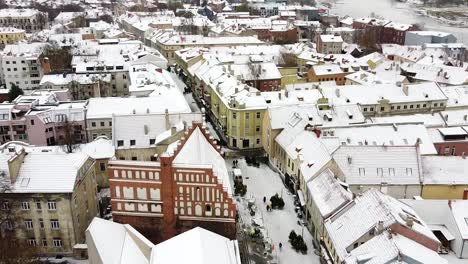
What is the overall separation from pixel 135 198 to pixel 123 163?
11.9ft

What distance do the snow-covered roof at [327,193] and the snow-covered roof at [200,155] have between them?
28.9 feet

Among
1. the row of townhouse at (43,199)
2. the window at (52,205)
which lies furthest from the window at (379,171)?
the window at (52,205)

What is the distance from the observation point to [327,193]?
46125 millimetres

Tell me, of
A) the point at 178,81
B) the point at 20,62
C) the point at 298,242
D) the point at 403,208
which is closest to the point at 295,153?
the point at 298,242

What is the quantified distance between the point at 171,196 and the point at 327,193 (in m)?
15.3

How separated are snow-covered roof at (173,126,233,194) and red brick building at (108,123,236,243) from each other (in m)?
0.11

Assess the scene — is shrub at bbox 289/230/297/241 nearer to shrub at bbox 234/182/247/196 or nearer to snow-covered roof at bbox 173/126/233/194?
snow-covered roof at bbox 173/126/233/194

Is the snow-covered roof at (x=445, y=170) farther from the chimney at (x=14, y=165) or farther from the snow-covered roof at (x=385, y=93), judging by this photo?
the chimney at (x=14, y=165)

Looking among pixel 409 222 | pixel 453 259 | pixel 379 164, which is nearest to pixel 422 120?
pixel 379 164

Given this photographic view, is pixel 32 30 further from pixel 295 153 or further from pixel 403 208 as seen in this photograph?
pixel 403 208

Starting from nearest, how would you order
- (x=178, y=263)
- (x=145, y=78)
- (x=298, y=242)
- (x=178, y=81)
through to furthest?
1. (x=178, y=263)
2. (x=298, y=242)
3. (x=145, y=78)
4. (x=178, y=81)

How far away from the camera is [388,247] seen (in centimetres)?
3553

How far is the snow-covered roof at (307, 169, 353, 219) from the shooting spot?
43.7 meters

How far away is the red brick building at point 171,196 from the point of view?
42188 mm
